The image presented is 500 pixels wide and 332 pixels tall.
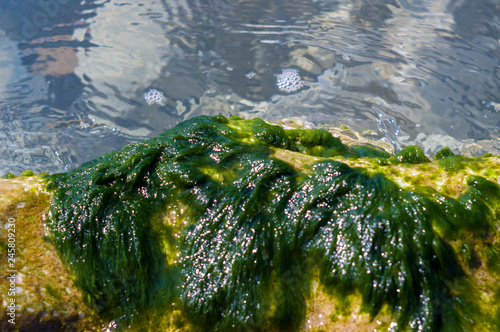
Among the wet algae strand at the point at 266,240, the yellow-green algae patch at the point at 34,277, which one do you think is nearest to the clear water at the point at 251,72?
the wet algae strand at the point at 266,240

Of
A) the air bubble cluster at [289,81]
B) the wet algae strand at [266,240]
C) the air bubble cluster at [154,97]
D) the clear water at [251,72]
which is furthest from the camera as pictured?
the air bubble cluster at [154,97]

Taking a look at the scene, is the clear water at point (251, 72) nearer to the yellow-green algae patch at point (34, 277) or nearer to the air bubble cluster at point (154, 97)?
the air bubble cluster at point (154, 97)

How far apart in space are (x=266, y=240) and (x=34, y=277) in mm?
1583

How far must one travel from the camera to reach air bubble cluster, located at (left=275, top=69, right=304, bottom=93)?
5809 millimetres

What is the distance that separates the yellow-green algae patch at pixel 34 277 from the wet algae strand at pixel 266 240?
3.4 inches

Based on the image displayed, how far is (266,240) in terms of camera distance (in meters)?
2.42

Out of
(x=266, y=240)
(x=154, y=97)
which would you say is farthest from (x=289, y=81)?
(x=266, y=240)

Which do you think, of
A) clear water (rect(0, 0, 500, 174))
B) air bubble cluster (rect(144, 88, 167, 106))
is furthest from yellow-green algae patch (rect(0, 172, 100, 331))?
air bubble cluster (rect(144, 88, 167, 106))

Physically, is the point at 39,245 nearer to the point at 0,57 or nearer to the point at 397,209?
the point at 397,209

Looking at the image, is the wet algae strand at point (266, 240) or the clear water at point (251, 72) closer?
the wet algae strand at point (266, 240)

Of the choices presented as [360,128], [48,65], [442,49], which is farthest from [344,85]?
[48,65]

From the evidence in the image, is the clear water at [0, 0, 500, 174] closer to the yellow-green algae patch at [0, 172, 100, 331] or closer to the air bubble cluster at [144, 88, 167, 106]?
the air bubble cluster at [144, 88, 167, 106]

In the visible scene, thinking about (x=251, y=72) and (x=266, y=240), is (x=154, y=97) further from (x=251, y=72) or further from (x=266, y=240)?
(x=266, y=240)

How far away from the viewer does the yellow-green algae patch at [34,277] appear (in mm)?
2277
